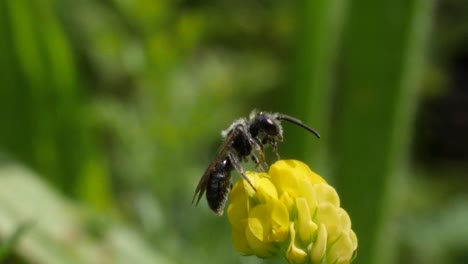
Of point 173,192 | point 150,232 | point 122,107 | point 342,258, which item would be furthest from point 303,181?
point 122,107

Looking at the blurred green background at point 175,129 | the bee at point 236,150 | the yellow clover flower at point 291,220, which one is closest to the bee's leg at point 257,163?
the bee at point 236,150

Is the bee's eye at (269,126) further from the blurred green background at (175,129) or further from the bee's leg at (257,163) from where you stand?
the blurred green background at (175,129)

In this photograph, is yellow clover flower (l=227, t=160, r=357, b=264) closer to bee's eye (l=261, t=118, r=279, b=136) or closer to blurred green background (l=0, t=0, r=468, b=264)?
bee's eye (l=261, t=118, r=279, b=136)

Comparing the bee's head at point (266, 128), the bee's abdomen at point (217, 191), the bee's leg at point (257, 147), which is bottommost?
the bee's abdomen at point (217, 191)

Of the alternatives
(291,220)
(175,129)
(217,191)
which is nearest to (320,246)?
(291,220)

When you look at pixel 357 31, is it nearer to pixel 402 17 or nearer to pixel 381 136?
pixel 402 17
